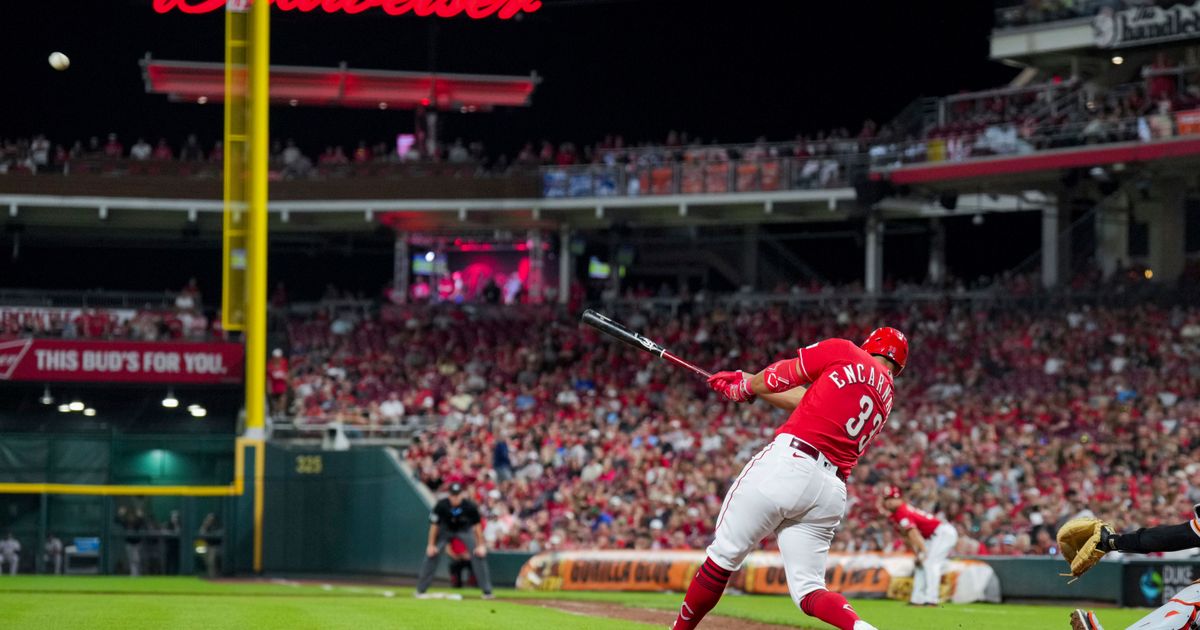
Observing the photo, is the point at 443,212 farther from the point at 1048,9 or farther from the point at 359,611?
the point at 359,611

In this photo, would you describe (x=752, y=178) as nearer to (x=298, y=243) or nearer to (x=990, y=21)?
(x=990, y=21)

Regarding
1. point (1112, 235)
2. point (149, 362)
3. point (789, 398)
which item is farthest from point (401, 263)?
point (789, 398)

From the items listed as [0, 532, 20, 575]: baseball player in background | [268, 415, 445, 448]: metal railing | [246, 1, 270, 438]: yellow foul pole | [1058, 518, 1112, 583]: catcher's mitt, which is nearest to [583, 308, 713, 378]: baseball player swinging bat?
[1058, 518, 1112, 583]: catcher's mitt

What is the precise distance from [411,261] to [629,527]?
1592 centimetres

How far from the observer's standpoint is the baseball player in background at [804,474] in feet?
27.1

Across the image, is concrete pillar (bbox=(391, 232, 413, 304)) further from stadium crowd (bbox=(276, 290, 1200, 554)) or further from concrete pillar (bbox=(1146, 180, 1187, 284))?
concrete pillar (bbox=(1146, 180, 1187, 284))

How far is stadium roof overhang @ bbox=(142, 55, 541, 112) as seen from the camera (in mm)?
37344

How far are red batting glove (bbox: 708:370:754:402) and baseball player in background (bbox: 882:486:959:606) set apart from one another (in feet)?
31.7

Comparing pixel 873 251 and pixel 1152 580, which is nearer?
pixel 1152 580

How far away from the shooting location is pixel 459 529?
1853cm

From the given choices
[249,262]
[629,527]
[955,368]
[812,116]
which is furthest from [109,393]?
[812,116]

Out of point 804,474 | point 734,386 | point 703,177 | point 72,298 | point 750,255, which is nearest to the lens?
point 804,474

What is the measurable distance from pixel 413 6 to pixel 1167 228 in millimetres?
17845

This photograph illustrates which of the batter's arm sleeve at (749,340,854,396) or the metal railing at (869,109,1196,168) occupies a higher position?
the metal railing at (869,109,1196,168)
